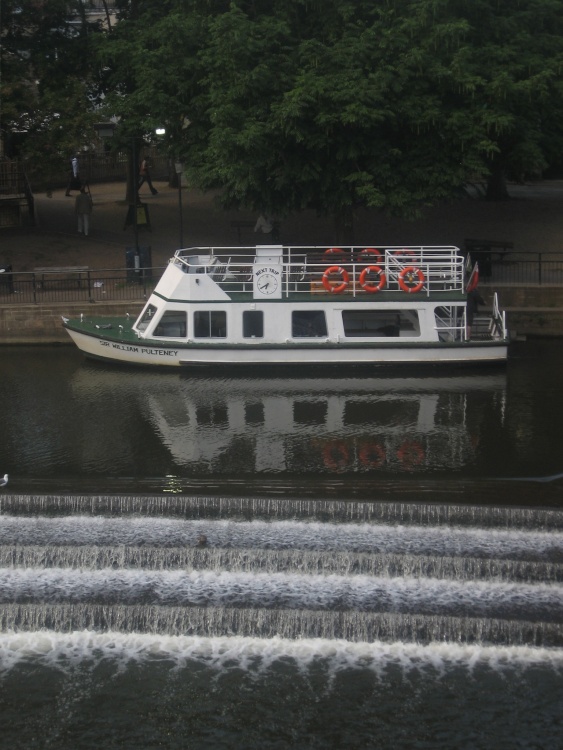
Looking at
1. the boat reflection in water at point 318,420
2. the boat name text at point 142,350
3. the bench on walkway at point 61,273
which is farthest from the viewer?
the bench on walkway at point 61,273

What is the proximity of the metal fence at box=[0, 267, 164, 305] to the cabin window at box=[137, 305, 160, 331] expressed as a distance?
2638 millimetres

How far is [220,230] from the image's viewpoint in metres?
40.4

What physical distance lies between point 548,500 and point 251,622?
5499mm

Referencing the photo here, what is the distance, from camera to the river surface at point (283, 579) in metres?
14.3

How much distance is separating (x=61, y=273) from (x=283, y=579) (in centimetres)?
1771

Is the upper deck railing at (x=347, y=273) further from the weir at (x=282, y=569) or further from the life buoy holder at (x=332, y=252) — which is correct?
the weir at (x=282, y=569)

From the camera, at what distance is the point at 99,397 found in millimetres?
26141

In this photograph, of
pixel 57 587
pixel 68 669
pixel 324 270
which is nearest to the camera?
pixel 68 669

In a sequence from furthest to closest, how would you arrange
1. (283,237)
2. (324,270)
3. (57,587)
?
1. (283,237)
2. (324,270)
3. (57,587)

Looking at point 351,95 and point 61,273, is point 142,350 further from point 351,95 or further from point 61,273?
point 351,95

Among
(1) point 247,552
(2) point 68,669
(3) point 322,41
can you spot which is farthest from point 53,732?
(3) point 322,41

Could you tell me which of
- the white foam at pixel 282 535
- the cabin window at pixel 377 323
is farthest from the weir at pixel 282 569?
the cabin window at pixel 377 323

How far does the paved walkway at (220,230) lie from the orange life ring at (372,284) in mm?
7965

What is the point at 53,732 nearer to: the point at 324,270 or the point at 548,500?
Answer: the point at 548,500
